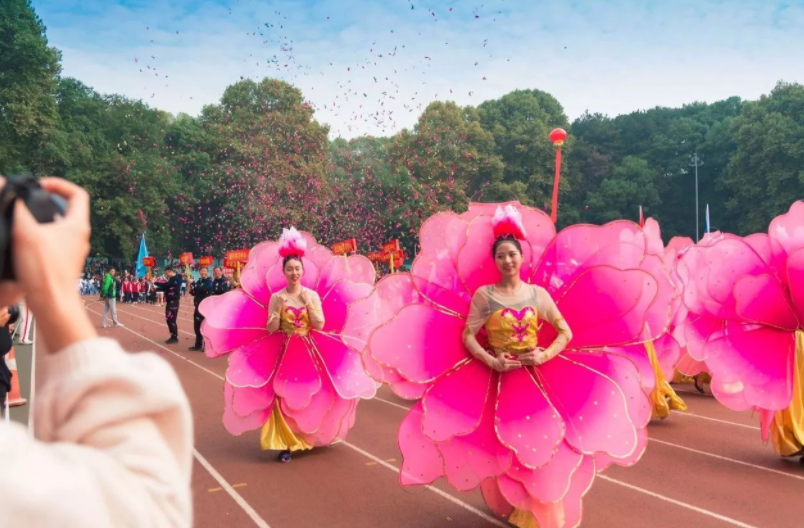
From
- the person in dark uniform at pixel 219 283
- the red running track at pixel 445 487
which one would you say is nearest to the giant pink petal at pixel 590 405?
the red running track at pixel 445 487

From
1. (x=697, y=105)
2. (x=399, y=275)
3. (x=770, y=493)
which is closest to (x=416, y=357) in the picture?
(x=399, y=275)

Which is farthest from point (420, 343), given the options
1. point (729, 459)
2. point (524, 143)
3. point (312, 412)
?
point (524, 143)

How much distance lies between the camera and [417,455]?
409 cm

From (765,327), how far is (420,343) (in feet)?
11.9

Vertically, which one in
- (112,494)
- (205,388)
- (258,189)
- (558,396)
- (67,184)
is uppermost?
(258,189)

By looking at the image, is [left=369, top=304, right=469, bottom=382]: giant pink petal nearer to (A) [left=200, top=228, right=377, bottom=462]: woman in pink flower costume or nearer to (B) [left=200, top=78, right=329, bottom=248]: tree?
(A) [left=200, top=228, right=377, bottom=462]: woman in pink flower costume

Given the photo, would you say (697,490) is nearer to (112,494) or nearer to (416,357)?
(416,357)

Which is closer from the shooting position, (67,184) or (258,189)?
(67,184)

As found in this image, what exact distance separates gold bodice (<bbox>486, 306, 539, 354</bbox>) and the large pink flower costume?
296 cm

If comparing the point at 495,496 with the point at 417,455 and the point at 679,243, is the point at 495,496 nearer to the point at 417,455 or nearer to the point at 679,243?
the point at 417,455

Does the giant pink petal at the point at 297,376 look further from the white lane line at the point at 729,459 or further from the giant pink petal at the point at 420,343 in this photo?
the white lane line at the point at 729,459

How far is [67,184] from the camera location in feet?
3.09

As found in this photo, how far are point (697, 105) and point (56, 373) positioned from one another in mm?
58582

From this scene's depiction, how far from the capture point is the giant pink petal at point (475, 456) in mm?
3865
